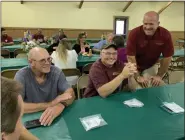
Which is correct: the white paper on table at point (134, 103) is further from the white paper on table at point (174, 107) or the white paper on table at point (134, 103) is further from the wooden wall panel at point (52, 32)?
the wooden wall panel at point (52, 32)

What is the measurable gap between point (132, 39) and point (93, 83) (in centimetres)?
91

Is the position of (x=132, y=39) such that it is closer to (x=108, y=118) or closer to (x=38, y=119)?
(x=108, y=118)

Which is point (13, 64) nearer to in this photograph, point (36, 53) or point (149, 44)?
point (36, 53)

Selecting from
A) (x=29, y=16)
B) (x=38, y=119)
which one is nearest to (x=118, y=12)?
(x=29, y=16)

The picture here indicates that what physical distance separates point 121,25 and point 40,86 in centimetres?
929

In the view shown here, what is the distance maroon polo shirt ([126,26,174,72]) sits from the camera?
2367mm

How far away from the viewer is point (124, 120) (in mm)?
1289

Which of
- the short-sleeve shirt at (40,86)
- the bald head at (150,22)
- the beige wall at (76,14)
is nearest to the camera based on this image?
the short-sleeve shirt at (40,86)

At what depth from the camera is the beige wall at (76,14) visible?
8.81m

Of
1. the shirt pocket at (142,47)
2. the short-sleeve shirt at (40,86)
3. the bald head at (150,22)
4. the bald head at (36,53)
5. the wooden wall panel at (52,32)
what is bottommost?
the short-sleeve shirt at (40,86)

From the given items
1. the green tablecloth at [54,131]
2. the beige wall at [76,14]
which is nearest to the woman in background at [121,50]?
the green tablecloth at [54,131]

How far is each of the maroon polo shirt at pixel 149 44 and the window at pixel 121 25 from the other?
8.01 m

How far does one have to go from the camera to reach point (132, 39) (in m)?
2.38

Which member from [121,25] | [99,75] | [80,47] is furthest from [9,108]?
[121,25]
